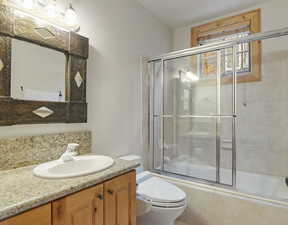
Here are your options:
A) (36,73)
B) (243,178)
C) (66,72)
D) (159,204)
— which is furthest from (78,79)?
(243,178)

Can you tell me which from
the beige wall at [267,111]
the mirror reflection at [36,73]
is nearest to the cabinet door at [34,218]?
the mirror reflection at [36,73]

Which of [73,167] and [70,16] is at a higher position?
[70,16]

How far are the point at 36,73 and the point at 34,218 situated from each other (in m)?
0.98

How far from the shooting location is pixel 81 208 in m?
0.91

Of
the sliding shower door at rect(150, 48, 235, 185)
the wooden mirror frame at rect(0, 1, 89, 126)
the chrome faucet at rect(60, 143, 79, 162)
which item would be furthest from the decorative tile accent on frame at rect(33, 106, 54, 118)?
the sliding shower door at rect(150, 48, 235, 185)

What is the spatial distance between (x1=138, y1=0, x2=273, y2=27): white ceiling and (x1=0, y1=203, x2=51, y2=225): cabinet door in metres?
2.33

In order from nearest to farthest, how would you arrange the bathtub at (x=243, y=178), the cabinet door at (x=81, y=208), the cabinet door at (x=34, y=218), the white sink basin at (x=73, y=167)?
the cabinet door at (x=34, y=218) → the cabinet door at (x=81, y=208) → the white sink basin at (x=73, y=167) → the bathtub at (x=243, y=178)

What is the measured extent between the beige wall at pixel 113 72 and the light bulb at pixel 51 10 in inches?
8.6

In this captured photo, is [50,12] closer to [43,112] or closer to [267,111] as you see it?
[43,112]

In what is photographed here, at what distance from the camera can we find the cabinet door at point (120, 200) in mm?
1058

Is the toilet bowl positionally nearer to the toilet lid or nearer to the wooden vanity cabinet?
the toilet lid

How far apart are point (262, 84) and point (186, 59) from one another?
1008 millimetres

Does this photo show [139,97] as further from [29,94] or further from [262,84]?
[262,84]

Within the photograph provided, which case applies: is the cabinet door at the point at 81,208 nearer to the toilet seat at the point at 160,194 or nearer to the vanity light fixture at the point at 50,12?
the toilet seat at the point at 160,194
